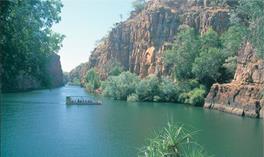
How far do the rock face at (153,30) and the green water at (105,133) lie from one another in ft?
132

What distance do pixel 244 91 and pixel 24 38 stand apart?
171 ft

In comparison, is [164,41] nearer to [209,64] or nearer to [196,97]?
[209,64]

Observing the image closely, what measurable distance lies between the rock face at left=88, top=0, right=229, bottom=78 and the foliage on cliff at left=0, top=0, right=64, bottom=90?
79980mm

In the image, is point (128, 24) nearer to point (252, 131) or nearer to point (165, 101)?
point (165, 101)

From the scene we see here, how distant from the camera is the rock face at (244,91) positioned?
5917 cm

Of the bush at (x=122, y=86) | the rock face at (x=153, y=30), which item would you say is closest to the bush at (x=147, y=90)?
the bush at (x=122, y=86)

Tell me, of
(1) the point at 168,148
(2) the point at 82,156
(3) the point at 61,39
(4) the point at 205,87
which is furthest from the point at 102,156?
(4) the point at 205,87

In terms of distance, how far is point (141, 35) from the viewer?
370ft

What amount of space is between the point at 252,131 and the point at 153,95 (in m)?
40.6

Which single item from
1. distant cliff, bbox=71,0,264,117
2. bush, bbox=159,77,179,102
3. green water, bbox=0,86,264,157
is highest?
distant cliff, bbox=71,0,264,117

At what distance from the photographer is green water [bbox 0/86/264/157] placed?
3231cm

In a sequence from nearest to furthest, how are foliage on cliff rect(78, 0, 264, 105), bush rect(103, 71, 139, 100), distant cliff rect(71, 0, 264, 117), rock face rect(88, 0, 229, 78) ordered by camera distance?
distant cliff rect(71, 0, 264, 117)
foliage on cliff rect(78, 0, 264, 105)
bush rect(103, 71, 139, 100)
rock face rect(88, 0, 229, 78)

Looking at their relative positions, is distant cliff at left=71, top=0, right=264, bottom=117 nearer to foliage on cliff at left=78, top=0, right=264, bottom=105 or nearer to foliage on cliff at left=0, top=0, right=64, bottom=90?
foliage on cliff at left=78, top=0, right=264, bottom=105

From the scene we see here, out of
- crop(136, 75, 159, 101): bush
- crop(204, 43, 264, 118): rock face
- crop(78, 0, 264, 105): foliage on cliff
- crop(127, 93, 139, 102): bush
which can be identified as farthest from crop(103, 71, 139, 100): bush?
crop(204, 43, 264, 118): rock face
